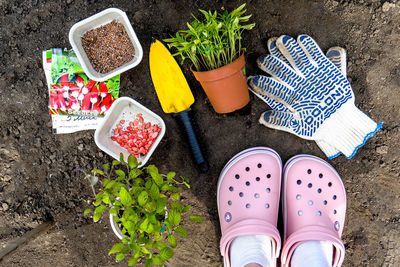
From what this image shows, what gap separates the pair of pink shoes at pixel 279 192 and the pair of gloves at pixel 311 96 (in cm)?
13

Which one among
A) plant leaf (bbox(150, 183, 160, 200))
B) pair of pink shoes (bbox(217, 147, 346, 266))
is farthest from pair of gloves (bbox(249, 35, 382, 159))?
plant leaf (bbox(150, 183, 160, 200))

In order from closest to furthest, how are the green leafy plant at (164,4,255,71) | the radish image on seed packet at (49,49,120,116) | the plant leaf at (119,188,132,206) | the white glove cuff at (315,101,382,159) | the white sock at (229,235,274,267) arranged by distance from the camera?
the plant leaf at (119,188,132,206) → the green leafy plant at (164,4,255,71) → the white sock at (229,235,274,267) → the white glove cuff at (315,101,382,159) → the radish image on seed packet at (49,49,120,116)

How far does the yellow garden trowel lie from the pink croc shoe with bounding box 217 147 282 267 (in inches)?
6.1

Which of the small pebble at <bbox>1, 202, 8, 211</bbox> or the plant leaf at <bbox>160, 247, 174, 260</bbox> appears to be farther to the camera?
the small pebble at <bbox>1, 202, 8, 211</bbox>

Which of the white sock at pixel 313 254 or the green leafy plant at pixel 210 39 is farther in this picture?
the white sock at pixel 313 254

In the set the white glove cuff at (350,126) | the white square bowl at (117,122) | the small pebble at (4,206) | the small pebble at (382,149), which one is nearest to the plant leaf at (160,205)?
the white square bowl at (117,122)

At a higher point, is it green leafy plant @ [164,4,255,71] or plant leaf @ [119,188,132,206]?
green leafy plant @ [164,4,255,71]

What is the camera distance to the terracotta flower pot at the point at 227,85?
1243 millimetres

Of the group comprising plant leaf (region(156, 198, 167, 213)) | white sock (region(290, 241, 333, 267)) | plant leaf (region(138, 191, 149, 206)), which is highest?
plant leaf (region(138, 191, 149, 206))

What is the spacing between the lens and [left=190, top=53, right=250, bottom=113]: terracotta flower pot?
1243 millimetres

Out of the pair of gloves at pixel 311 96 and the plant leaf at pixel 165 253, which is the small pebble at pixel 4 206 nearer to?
the plant leaf at pixel 165 253

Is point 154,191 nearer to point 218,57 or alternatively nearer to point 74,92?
point 218,57

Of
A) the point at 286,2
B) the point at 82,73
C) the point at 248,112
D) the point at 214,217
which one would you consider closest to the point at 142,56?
the point at 82,73

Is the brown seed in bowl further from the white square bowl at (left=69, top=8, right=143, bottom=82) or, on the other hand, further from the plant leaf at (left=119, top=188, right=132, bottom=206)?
the plant leaf at (left=119, top=188, right=132, bottom=206)
